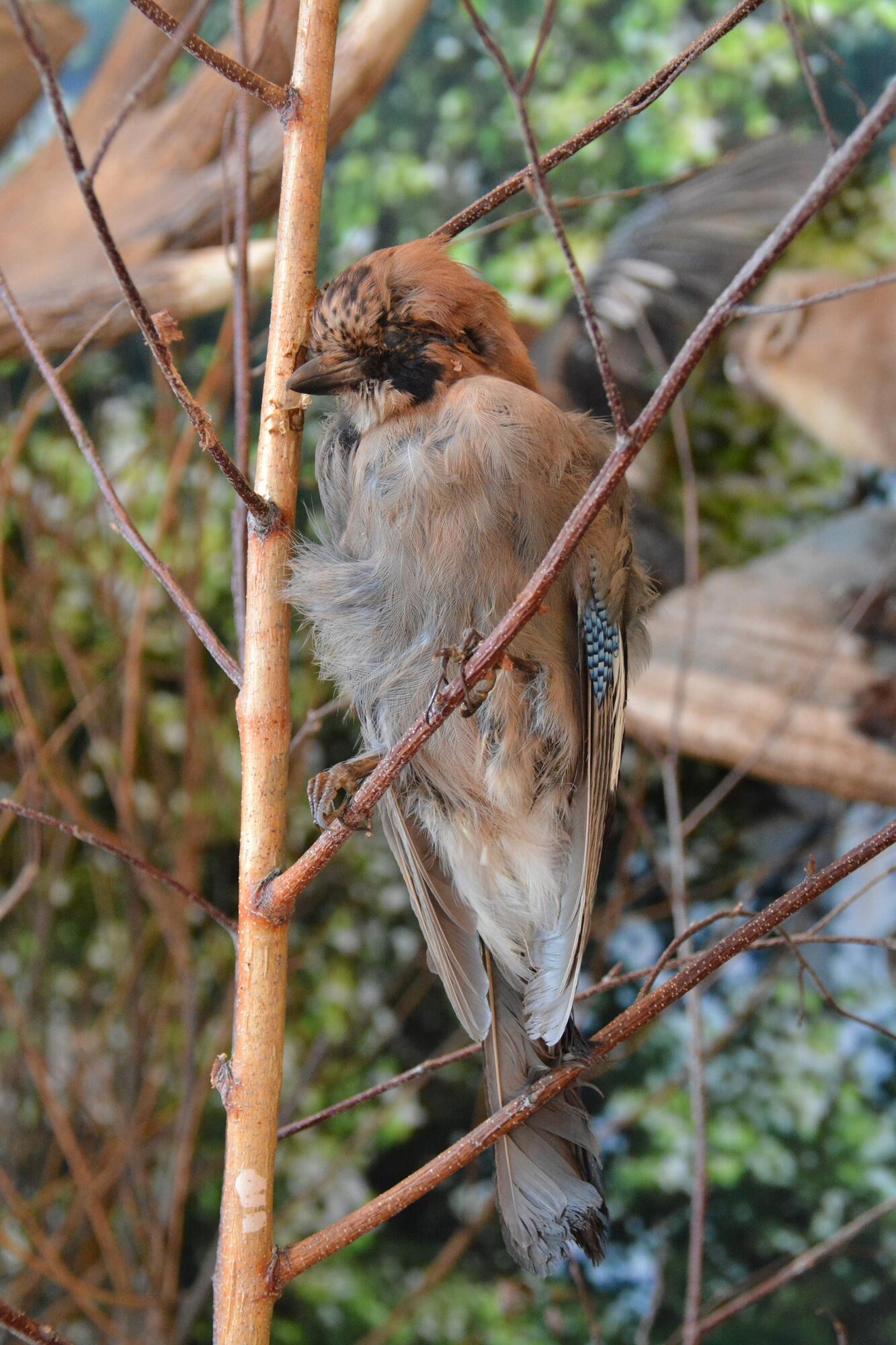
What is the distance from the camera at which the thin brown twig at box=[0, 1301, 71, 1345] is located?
1.95 ft

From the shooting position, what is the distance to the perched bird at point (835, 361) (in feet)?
5.94

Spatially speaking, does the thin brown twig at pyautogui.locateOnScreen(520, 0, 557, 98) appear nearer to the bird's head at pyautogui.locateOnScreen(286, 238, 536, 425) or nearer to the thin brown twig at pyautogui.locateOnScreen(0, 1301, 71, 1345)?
the bird's head at pyautogui.locateOnScreen(286, 238, 536, 425)

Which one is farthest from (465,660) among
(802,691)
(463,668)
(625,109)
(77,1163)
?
(77,1163)

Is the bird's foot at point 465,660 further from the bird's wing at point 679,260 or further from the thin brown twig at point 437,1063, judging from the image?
the bird's wing at point 679,260

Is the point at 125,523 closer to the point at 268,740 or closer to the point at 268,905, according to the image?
the point at 268,740

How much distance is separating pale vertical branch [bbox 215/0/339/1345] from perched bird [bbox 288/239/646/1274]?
0.05 meters

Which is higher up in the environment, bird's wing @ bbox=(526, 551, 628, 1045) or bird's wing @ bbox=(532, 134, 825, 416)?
bird's wing @ bbox=(532, 134, 825, 416)

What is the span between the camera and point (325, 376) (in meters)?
0.83

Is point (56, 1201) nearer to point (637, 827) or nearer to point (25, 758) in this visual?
point (25, 758)

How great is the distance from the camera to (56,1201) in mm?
2070

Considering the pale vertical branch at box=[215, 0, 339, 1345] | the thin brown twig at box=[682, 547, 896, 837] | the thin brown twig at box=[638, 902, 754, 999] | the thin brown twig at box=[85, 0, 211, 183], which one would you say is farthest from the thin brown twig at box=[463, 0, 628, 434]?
the thin brown twig at box=[682, 547, 896, 837]

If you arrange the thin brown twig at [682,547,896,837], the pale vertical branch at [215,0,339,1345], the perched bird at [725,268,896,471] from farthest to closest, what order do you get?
the perched bird at [725,268,896,471] < the thin brown twig at [682,547,896,837] < the pale vertical branch at [215,0,339,1345]

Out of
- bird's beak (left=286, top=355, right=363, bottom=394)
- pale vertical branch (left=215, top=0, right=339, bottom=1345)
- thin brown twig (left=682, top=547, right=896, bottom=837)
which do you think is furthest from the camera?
thin brown twig (left=682, top=547, right=896, bottom=837)

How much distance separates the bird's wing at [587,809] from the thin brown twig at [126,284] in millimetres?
306
